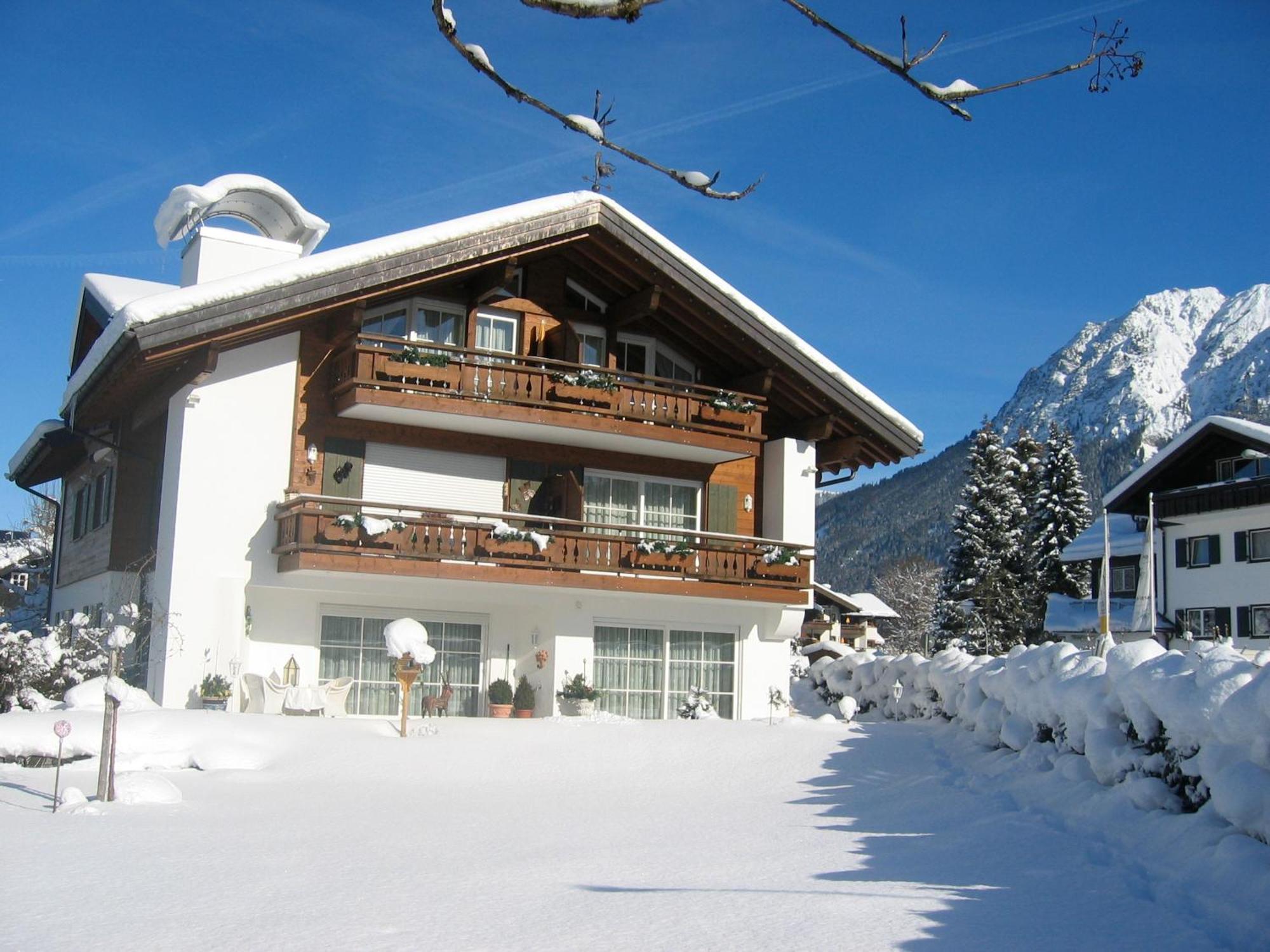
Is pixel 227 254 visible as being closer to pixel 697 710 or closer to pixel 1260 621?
pixel 697 710

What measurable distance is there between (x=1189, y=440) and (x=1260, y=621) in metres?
5.79

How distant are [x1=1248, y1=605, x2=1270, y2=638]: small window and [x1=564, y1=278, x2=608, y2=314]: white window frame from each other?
1003 inches

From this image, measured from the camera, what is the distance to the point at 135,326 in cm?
1695

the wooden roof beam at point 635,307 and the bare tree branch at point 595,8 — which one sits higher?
the wooden roof beam at point 635,307

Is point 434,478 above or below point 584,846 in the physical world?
above

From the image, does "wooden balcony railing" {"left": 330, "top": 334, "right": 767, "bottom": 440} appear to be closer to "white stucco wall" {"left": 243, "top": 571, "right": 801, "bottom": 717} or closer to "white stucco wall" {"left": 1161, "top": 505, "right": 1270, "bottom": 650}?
"white stucco wall" {"left": 243, "top": 571, "right": 801, "bottom": 717}

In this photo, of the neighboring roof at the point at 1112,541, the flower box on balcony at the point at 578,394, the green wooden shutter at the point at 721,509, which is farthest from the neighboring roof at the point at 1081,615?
the flower box on balcony at the point at 578,394

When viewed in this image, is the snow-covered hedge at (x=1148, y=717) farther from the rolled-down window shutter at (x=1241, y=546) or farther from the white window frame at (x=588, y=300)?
the rolled-down window shutter at (x=1241, y=546)

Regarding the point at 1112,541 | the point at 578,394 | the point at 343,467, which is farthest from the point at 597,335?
the point at 1112,541

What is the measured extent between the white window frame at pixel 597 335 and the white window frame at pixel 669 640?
4481mm

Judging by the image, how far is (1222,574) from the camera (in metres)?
39.6

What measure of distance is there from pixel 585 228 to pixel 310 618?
7624 mm

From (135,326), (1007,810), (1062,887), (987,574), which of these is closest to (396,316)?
(135,326)

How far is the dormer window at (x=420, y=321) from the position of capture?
20672mm
